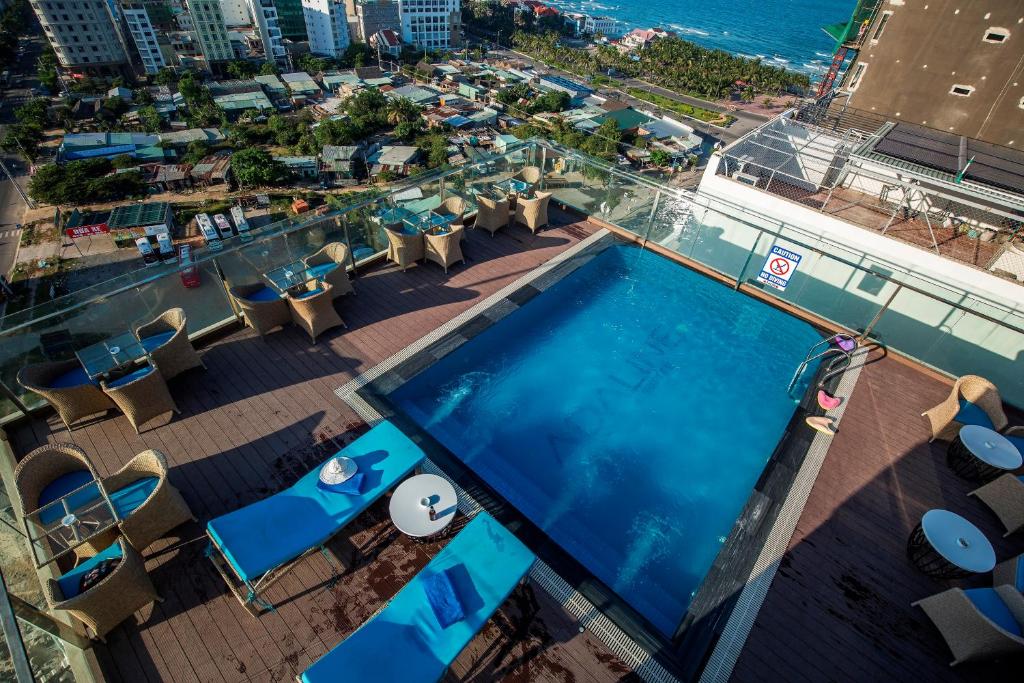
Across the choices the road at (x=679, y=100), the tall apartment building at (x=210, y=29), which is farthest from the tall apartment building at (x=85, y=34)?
the road at (x=679, y=100)

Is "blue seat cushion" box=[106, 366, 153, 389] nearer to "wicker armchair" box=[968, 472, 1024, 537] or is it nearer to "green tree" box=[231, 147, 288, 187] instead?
"wicker armchair" box=[968, 472, 1024, 537]

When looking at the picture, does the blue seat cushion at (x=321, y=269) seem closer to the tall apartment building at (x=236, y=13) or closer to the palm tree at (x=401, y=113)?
the palm tree at (x=401, y=113)

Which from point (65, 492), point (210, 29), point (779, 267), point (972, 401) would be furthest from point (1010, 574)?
point (210, 29)

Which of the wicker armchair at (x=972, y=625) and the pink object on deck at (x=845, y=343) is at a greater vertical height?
the pink object on deck at (x=845, y=343)

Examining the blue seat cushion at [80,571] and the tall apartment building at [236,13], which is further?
the tall apartment building at [236,13]

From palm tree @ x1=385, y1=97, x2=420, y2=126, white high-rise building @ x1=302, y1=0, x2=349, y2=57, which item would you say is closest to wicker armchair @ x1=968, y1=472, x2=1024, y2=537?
palm tree @ x1=385, y1=97, x2=420, y2=126
